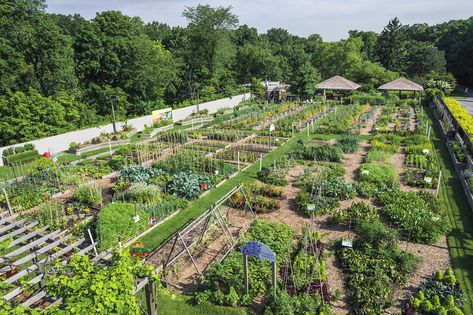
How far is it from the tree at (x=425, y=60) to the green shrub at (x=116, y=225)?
2179 inches

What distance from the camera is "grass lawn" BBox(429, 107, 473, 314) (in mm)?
8062

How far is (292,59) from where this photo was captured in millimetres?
57156

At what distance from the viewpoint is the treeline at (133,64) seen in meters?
24.9

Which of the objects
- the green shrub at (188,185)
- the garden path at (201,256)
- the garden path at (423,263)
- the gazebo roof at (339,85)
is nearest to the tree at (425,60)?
the gazebo roof at (339,85)

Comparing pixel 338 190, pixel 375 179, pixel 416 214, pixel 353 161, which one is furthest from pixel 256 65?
pixel 416 214

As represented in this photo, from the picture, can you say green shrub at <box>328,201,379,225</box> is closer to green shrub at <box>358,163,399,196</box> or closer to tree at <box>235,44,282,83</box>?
green shrub at <box>358,163,399,196</box>

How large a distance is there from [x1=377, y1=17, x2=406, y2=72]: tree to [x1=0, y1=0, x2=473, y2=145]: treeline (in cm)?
17

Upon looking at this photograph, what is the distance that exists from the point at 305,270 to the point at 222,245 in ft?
9.14

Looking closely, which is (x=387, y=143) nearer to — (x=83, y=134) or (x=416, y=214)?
(x=416, y=214)

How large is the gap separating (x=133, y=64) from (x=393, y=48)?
44943mm

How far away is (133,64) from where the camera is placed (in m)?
33.4

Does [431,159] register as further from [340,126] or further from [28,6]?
[28,6]

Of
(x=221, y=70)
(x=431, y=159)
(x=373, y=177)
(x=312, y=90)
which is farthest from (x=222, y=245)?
(x=221, y=70)

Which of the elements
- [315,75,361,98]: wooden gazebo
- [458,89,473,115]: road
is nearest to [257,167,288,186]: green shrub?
[315,75,361,98]: wooden gazebo
